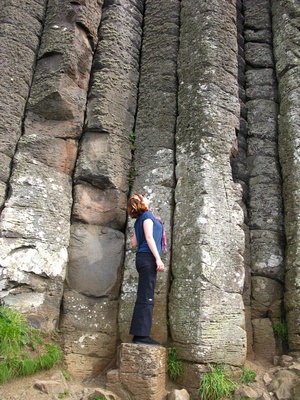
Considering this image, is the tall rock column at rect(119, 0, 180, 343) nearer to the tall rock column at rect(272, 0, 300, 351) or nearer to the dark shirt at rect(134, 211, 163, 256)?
the dark shirt at rect(134, 211, 163, 256)

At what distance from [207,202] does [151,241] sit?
1.03 meters

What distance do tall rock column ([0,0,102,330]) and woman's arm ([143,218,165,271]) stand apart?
1247mm

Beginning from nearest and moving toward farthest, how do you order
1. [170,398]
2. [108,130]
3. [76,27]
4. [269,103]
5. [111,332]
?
[170,398], [111,332], [108,130], [76,27], [269,103]

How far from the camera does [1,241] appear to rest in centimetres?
509

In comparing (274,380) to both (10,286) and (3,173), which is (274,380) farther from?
(3,173)

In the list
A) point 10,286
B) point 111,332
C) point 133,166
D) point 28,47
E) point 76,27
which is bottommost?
point 111,332

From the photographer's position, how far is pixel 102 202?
5898mm

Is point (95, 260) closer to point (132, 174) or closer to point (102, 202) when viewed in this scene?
point (102, 202)

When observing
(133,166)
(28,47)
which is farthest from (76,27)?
(133,166)

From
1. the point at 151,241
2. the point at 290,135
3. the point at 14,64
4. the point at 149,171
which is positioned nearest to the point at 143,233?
the point at 151,241

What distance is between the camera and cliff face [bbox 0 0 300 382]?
16.8 ft

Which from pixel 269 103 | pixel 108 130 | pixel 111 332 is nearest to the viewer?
pixel 111 332

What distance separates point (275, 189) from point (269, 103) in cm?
162

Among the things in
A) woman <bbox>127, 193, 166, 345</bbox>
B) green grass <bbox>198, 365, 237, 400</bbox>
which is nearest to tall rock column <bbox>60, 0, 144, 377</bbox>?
woman <bbox>127, 193, 166, 345</bbox>
